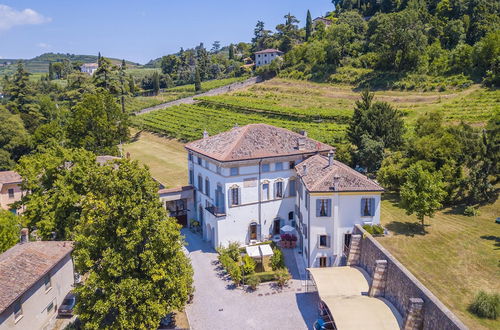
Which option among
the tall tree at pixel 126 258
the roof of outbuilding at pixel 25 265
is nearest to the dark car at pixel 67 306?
the roof of outbuilding at pixel 25 265

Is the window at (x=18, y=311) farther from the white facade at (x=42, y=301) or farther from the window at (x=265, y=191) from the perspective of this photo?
the window at (x=265, y=191)

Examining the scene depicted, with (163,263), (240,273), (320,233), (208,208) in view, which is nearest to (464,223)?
(320,233)

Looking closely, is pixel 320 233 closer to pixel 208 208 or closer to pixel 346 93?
pixel 208 208

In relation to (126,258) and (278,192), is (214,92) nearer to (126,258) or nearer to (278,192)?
(278,192)

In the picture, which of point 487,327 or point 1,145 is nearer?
point 487,327

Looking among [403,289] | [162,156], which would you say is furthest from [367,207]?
[162,156]
